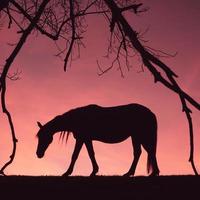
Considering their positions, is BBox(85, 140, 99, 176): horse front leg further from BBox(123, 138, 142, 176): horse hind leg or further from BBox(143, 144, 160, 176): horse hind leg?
BBox(143, 144, 160, 176): horse hind leg

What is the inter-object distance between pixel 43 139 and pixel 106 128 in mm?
2069

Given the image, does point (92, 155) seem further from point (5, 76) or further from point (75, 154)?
point (5, 76)

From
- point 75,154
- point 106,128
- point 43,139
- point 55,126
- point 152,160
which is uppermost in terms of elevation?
point 55,126

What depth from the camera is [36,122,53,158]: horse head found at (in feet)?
46.4
